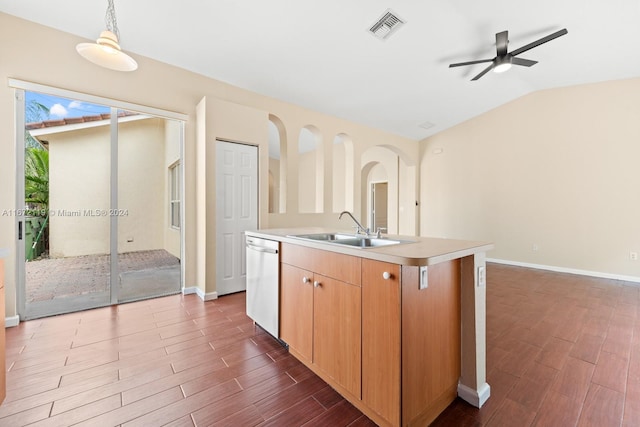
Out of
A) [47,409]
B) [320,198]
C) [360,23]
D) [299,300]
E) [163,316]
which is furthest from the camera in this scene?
[320,198]

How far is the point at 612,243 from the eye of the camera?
14.5 ft

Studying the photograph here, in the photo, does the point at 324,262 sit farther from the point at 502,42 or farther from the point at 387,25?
the point at 502,42

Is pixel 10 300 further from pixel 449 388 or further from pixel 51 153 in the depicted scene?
pixel 449 388

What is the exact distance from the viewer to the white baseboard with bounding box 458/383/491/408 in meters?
1.56

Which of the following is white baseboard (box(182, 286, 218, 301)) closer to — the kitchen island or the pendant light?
the kitchen island

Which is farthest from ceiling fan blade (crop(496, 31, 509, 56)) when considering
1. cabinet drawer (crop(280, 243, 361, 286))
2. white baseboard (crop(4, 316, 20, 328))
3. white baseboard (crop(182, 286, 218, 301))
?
white baseboard (crop(4, 316, 20, 328))

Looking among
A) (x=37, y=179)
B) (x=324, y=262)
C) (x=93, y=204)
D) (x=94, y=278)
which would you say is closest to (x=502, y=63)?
(x=324, y=262)

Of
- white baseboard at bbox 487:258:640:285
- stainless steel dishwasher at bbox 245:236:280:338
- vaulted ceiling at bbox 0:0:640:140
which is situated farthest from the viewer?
white baseboard at bbox 487:258:640:285

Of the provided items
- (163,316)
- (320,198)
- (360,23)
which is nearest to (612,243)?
(320,198)

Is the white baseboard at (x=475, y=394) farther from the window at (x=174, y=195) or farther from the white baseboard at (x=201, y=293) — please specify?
the window at (x=174, y=195)

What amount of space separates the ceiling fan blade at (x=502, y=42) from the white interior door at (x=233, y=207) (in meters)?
3.44

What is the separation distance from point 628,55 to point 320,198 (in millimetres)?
4943

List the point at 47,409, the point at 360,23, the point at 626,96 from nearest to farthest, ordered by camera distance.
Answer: the point at 47,409 < the point at 360,23 < the point at 626,96

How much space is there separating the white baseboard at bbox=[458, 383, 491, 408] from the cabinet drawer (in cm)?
96
